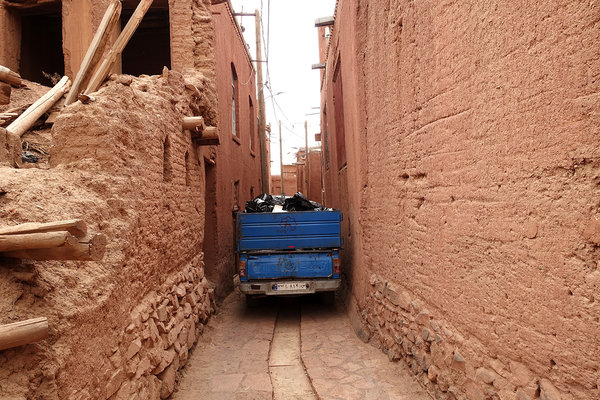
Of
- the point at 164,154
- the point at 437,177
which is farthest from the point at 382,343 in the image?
the point at 164,154

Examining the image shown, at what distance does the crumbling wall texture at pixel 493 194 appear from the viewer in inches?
82.0

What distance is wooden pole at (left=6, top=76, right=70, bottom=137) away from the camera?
4.42m

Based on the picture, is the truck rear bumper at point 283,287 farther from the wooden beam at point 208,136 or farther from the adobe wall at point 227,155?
the wooden beam at point 208,136

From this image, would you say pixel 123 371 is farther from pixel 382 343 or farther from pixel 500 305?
pixel 382 343

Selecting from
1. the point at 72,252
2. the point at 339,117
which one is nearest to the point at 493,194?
the point at 72,252

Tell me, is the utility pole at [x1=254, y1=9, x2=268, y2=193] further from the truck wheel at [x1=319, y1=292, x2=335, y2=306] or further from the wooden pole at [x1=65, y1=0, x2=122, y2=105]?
the wooden pole at [x1=65, y1=0, x2=122, y2=105]

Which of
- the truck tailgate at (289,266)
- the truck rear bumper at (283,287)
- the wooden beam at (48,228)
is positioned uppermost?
the wooden beam at (48,228)

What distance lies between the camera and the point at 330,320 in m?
7.04

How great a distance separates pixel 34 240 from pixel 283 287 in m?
5.53

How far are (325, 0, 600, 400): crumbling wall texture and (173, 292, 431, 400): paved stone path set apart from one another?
0.39m

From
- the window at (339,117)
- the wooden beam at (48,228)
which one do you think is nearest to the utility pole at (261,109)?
the window at (339,117)

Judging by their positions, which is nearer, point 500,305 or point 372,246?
point 500,305

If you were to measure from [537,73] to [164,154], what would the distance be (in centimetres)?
425

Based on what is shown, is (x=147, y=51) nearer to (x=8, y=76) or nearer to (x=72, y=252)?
(x=8, y=76)
